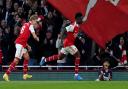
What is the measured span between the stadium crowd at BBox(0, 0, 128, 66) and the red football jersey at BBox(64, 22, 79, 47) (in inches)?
40.6

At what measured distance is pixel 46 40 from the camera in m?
21.4

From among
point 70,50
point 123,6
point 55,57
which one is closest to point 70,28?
point 70,50

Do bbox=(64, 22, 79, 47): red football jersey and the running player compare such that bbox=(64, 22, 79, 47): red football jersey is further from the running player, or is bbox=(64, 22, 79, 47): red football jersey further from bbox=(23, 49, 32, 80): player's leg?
bbox=(23, 49, 32, 80): player's leg

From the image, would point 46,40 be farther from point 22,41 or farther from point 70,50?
point 22,41

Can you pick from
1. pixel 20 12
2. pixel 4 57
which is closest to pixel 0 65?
pixel 4 57

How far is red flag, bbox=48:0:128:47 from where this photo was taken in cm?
2048

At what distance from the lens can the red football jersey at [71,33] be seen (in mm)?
19828

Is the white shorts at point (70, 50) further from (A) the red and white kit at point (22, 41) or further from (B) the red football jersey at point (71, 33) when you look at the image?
(A) the red and white kit at point (22, 41)

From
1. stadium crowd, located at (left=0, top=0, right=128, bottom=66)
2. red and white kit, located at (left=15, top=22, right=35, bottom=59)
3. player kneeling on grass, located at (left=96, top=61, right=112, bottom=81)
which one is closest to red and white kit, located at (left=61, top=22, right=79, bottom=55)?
stadium crowd, located at (left=0, top=0, right=128, bottom=66)

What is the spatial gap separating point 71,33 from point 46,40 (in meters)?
1.60

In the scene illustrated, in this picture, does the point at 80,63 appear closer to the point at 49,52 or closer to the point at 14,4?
the point at 49,52

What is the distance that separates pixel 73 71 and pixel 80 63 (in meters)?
0.74

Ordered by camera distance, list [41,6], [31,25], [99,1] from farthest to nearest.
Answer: [41,6], [99,1], [31,25]

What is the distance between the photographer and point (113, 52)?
70.0 ft
